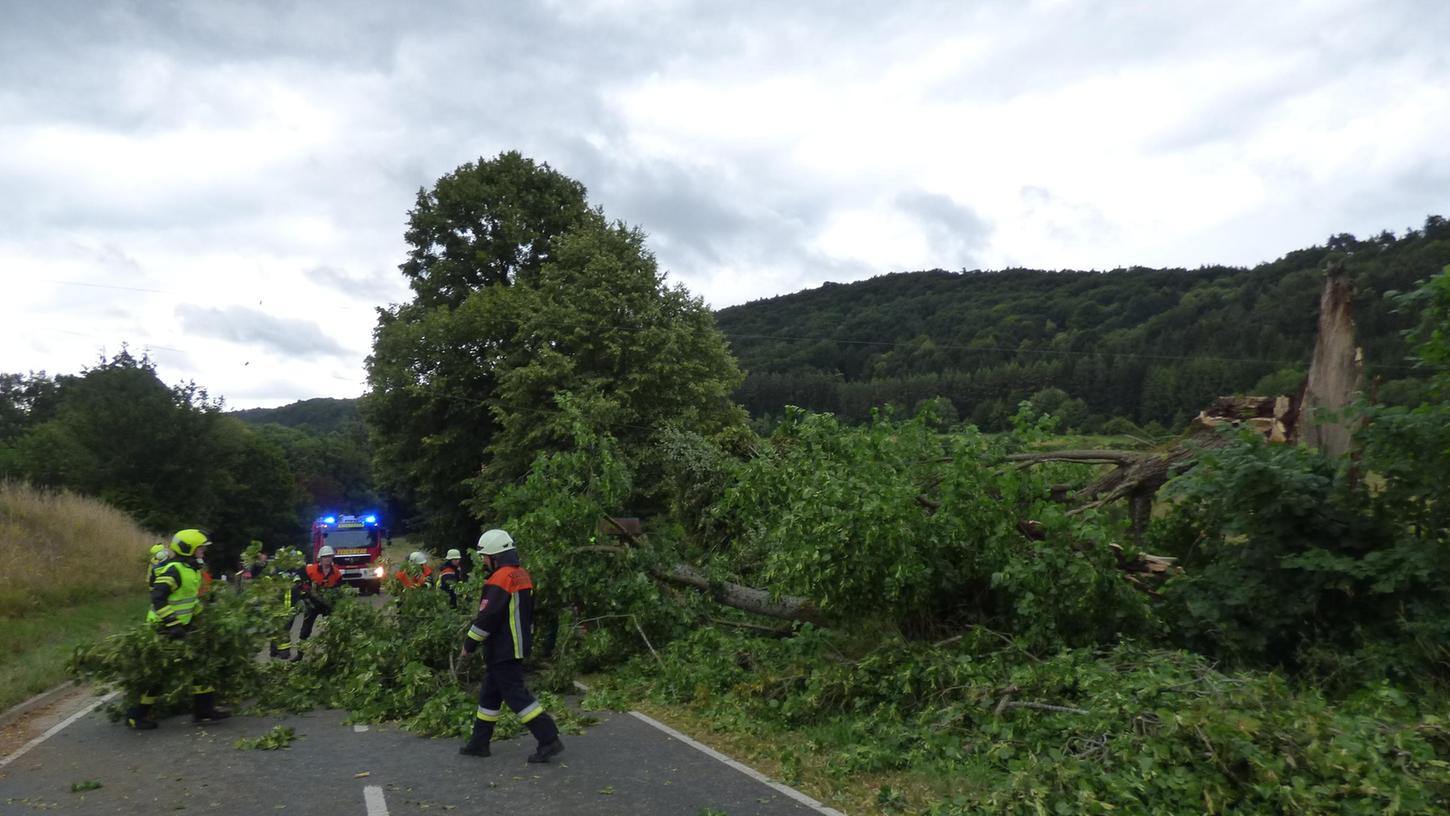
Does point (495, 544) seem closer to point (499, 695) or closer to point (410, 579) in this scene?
point (499, 695)

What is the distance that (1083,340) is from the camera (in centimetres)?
3647

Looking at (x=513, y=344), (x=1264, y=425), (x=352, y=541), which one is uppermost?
(x=513, y=344)

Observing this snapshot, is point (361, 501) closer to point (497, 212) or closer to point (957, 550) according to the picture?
point (497, 212)

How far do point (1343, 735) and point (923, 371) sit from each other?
2871 centimetres

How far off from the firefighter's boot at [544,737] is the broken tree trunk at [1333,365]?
7.17 m

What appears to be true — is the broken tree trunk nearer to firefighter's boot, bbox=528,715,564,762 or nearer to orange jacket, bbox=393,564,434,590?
firefighter's boot, bbox=528,715,564,762

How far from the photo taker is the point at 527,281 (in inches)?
1187

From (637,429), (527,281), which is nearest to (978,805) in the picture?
(637,429)

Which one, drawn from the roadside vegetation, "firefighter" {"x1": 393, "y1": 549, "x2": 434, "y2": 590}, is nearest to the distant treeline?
the roadside vegetation

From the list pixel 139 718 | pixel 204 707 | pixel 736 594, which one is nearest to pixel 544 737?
pixel 204 707

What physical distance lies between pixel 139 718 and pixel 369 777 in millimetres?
3501

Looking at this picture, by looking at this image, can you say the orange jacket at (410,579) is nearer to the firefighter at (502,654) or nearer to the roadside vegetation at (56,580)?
the roadside vegetation at (56,580)

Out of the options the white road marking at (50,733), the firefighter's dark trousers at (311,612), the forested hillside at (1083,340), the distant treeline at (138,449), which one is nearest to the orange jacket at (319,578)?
the firefighter's dark trousers at (311,612)

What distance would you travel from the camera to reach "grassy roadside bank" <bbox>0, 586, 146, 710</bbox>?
11.5 meters
